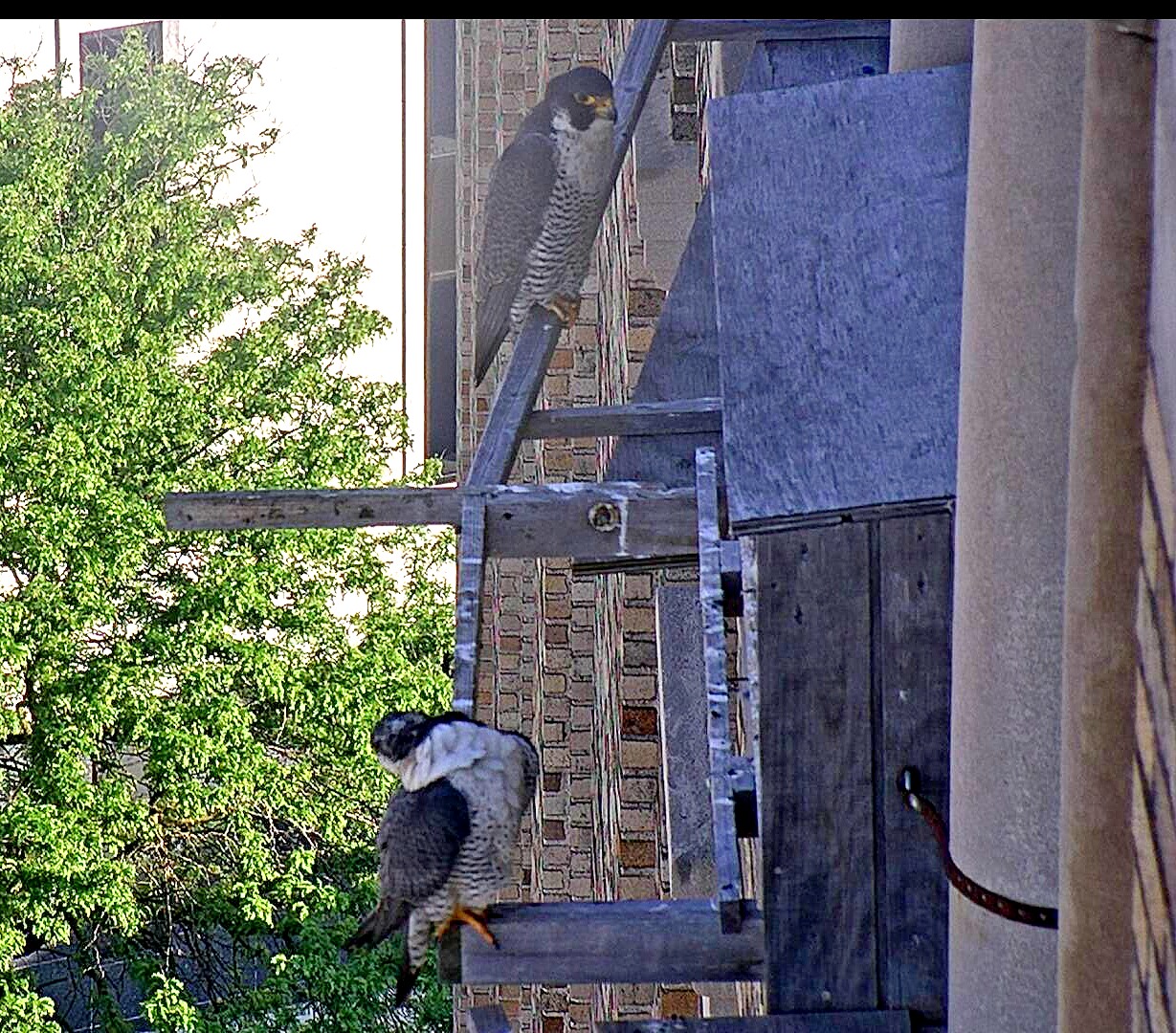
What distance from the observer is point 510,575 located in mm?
10523

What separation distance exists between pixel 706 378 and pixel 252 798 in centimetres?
915

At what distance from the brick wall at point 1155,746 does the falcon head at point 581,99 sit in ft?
9.53

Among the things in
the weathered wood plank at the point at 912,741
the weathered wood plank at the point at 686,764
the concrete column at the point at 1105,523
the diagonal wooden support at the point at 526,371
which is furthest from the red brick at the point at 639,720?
the concrete column at the point at 1105,523

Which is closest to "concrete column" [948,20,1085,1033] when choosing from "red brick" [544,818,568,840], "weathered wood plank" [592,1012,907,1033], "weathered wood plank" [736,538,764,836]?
"weathered wood plank" [592,1012,907,1033]

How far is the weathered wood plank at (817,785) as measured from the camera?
2795 mm

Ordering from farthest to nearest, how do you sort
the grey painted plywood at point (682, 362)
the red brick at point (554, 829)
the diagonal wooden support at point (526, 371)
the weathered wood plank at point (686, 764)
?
the red brick at point (554, 829) → the weathered wood plank at point (686, 764) → the grey painted plywood at point (682, 362) → the diagonal wooden support at point (526, 371)

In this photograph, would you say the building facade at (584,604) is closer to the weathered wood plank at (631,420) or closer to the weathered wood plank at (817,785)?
the weathered wood plank at (631,420)

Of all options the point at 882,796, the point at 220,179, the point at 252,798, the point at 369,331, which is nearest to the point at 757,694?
the point at 882,796

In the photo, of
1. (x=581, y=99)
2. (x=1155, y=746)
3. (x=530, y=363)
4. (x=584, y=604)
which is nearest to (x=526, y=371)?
(x=530, y=363)

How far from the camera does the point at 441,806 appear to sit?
3543mm

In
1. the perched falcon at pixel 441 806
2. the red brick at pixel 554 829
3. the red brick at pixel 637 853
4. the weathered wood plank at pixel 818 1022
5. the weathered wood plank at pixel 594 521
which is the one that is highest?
the weathered wood plank at pixel 594 521

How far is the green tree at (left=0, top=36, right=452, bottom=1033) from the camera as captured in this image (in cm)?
1247

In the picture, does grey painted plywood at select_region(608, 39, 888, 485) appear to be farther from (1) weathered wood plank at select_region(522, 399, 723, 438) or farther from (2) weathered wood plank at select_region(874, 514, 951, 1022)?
(2) weathered wood plank at select_region(874, 514, 951, 1022)

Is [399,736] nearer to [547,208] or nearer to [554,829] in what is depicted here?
[547,208]
